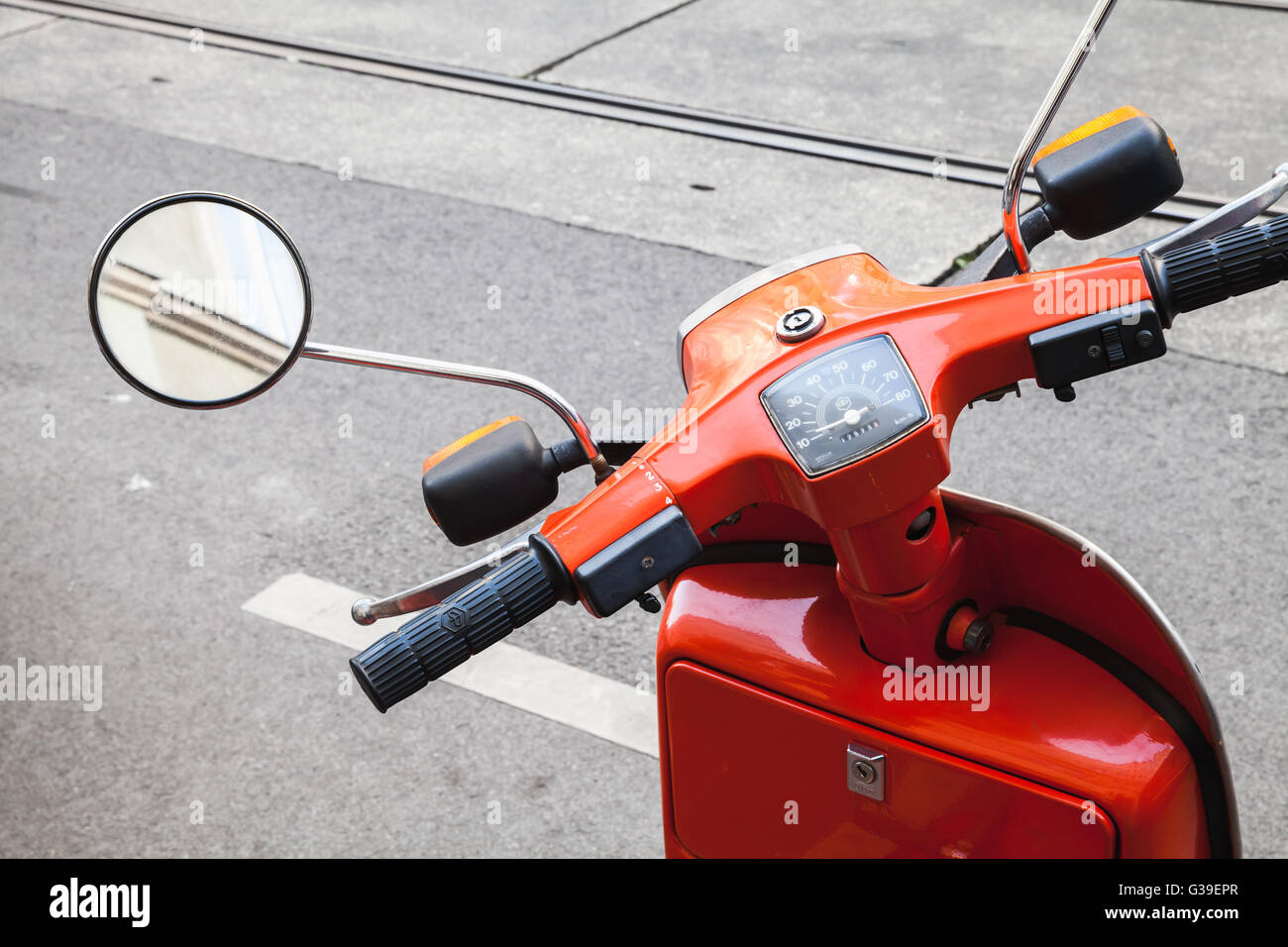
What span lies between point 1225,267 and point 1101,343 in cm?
14

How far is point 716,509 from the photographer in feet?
4.09

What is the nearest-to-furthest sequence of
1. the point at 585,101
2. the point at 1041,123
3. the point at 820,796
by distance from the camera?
the point at 1041,123, the point at 820,796, the point at 585,101

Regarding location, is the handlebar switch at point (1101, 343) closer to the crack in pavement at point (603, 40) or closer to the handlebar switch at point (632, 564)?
the handlebar switch at point (632, 564)

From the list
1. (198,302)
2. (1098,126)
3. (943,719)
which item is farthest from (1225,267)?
(198,302)

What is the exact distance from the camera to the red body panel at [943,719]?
1.42 m

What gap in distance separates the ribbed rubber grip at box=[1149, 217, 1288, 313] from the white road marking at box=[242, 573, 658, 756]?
208 cm

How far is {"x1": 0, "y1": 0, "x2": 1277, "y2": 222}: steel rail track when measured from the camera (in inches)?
222

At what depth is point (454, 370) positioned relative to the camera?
125cm

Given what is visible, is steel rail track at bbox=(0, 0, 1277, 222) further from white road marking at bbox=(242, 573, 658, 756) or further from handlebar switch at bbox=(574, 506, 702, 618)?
handlebar switch at bbox=(574, 506, 702, 618)

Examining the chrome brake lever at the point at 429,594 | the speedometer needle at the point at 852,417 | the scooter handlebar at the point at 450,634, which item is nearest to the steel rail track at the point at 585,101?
the speedometer needle at the point at 852,417

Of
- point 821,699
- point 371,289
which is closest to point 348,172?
point 371,289

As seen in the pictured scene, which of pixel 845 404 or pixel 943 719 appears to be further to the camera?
pixel 943 719

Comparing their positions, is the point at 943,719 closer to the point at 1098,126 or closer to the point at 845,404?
the point at 845,404

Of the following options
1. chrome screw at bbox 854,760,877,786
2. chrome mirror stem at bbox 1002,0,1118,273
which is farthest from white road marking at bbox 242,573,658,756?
chrome mirror stem at bbox 1002,0,1118,273
